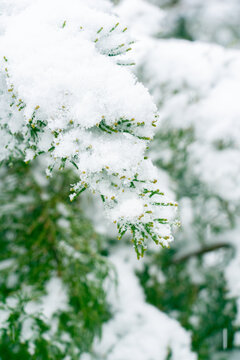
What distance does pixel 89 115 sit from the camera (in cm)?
75

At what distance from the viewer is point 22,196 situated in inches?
88.5

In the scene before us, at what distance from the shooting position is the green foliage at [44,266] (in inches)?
66.0

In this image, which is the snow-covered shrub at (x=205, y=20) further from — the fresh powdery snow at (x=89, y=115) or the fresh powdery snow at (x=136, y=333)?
the fresh powdery snow at (x=89, y=115)

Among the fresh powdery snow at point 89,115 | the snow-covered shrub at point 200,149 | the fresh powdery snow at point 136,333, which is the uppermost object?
the snow-covered shrub at point 200,149

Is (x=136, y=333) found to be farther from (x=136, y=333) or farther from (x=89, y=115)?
(x=89, y=115)

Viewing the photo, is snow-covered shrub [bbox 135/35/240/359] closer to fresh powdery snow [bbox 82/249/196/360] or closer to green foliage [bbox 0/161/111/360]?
fresh powdery snow [bbox 82/249/196/360]

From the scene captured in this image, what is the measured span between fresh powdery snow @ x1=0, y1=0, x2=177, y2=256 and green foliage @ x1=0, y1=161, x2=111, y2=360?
45.0 inches

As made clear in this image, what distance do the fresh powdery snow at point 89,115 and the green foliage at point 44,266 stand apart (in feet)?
3.75

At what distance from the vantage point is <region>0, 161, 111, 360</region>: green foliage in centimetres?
168

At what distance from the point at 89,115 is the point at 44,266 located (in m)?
1.45

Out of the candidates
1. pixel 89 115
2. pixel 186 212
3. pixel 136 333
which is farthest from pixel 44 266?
pixel 89 115

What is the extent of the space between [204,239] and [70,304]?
1488mm

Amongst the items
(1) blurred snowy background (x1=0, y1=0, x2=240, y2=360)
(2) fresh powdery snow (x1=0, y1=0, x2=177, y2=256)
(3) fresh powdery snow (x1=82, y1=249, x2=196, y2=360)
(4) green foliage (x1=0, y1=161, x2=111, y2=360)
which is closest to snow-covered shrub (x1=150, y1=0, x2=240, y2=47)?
(1) blurred snowy background (x1=0, y1=0, x2=240, y2=360)

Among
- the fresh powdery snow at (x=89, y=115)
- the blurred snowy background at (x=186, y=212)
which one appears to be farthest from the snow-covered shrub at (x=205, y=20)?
the fresh powdery snow at (x=89, y=115)
